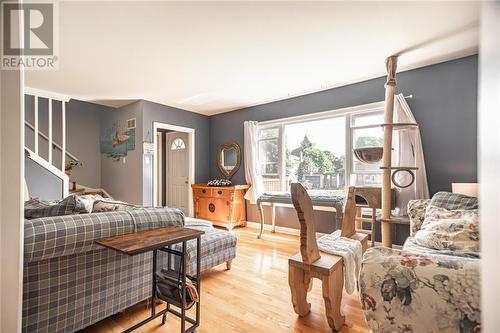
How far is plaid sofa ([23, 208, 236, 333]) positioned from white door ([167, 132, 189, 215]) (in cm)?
362

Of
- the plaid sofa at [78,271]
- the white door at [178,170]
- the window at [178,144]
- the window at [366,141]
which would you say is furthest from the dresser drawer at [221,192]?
the plaid sofa at [78,271]

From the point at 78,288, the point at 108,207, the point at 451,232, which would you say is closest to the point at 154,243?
the point at 78,288

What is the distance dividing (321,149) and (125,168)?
3680 millimetres

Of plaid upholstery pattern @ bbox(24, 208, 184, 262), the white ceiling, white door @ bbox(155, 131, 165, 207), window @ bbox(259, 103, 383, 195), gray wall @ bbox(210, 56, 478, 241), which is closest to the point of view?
plaid upholstery pattern @ bbox(24, 208, 184, 262)

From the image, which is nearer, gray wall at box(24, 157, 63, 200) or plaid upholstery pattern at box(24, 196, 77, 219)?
plaid upholstery pattern at box(24, 196, 77, 219)

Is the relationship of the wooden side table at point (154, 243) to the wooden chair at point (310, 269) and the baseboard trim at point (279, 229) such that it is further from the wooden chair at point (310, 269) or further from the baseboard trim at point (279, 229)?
the baseboard trim at point (279, 229)

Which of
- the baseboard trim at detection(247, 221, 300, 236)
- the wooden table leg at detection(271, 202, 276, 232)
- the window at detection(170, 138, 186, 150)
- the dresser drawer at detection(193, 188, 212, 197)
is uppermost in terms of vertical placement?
the window at detection(170, 138, 186, 150)

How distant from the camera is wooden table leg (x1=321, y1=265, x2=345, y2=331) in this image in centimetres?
156

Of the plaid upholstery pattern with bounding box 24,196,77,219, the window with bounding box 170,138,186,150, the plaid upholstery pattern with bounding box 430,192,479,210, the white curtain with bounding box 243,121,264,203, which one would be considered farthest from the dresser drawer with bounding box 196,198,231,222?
the plaid upholstery pattern with bounding box 430,192,479,210

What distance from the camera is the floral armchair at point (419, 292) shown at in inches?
32.1

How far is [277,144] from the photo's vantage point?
4.47m

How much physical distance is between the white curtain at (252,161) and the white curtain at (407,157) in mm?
2222

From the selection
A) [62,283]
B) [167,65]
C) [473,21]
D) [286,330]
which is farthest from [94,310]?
[473,21]

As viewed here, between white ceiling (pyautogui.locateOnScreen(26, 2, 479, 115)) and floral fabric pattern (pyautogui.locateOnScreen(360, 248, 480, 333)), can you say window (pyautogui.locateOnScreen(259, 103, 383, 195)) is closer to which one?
white ceiling (pyautogui.locateOnScreen(26, 2, 479, 115))
